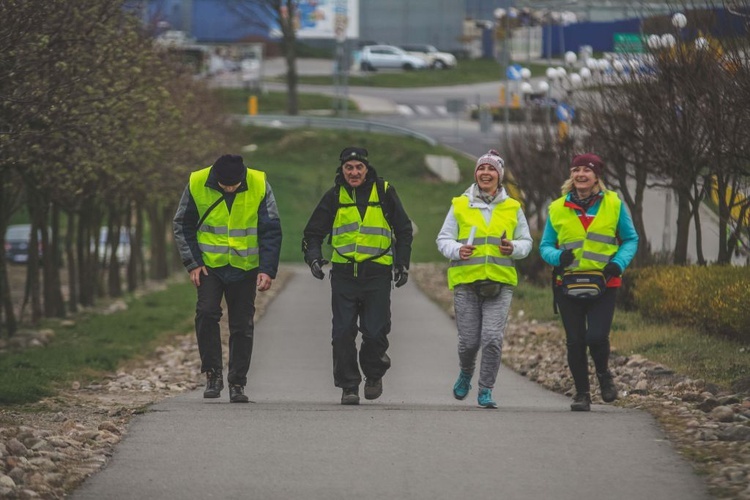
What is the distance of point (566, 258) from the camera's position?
11648 millimetres

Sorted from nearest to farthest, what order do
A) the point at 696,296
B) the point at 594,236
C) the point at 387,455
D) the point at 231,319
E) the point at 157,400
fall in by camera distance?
the point at 387,455 < the point at 594,236 < the point at 231,319 < the point at 157,400 < the point at 696,296

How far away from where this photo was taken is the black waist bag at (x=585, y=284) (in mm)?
11609

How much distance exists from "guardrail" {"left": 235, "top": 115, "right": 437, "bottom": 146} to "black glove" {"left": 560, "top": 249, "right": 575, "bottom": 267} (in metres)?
55.0

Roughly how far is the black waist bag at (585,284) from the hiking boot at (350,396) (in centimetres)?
189

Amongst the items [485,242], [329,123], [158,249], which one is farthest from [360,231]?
[329,123]

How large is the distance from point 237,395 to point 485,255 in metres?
2.24

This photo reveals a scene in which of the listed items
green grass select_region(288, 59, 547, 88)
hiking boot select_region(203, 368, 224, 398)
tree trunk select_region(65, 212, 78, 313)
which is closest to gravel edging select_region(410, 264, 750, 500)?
hiking boot select_region(203, 368, 224, 398)

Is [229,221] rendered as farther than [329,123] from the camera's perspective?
No

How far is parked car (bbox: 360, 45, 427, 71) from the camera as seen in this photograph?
95312mm

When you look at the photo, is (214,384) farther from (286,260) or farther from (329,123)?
(329,123)

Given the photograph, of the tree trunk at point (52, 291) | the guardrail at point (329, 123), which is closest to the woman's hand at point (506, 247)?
the tree trunk at point (52, 291)

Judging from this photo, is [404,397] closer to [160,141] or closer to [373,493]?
[373,493]

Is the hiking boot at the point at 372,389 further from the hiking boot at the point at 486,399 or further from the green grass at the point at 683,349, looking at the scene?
the green grass at the point at 683,349

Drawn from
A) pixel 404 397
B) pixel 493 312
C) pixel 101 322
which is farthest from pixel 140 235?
pixel 493 312
